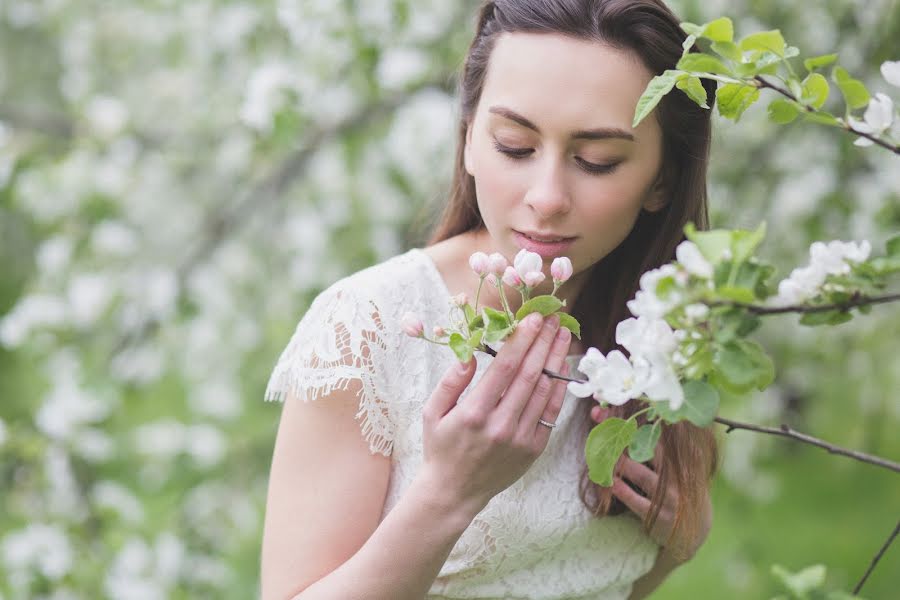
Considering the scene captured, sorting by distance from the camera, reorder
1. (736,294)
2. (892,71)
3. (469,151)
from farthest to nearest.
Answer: (469,151) → (892,71) → (736,294)

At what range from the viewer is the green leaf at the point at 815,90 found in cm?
114

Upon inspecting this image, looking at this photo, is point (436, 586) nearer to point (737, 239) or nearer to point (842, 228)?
point (737, 239)

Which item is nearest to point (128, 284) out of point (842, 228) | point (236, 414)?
point (236, 414)

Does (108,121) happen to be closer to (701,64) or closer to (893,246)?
(701,64)

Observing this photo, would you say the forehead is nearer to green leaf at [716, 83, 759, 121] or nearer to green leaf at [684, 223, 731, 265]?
green leaf at [716, 83, 759, 121]

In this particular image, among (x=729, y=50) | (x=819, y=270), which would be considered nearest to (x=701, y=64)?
(x=729, y=50)

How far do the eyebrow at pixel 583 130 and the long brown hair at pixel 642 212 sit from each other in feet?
0.38

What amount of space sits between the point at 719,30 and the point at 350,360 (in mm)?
710

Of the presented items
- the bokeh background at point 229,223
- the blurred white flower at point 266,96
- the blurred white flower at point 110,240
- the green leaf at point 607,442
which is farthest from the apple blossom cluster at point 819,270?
the blurred white flower at point 110,240

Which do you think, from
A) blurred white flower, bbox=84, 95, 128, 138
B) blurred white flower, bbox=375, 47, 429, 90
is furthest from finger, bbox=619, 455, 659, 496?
blurred white flower, bbox=84, 95, 128, 138

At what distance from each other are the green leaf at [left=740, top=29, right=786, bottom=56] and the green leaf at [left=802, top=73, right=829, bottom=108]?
46 mm

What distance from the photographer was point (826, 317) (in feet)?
3.45

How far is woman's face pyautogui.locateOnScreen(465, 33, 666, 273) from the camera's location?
1.44 m

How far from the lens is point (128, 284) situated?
3453 mm
